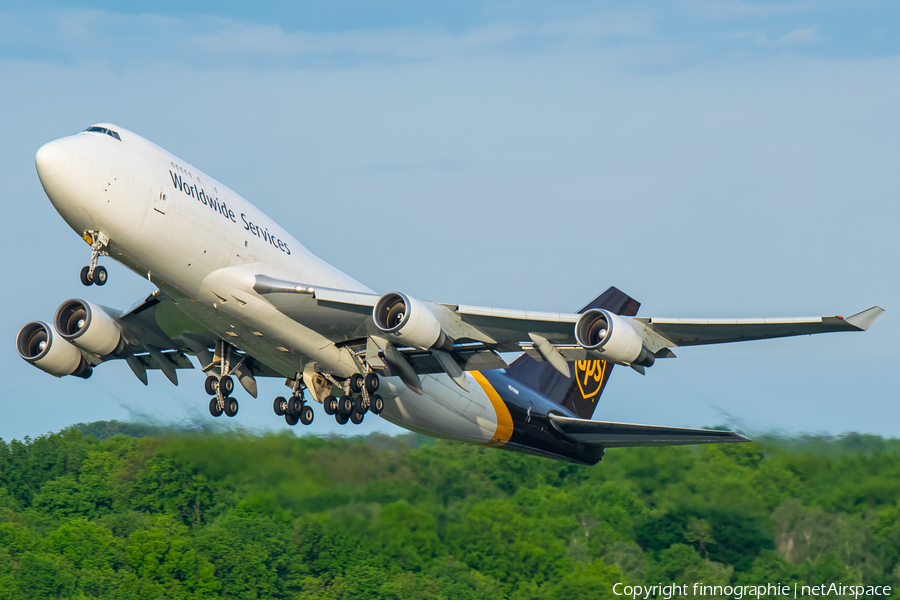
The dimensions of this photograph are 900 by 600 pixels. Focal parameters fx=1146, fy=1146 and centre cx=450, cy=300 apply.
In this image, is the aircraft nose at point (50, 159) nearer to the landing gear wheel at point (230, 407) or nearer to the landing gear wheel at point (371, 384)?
the landing gear wheel at point (230, 407)

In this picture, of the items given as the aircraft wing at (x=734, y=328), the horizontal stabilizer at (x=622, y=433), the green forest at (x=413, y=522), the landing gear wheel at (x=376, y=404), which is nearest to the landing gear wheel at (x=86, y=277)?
the landing gear wheel at (x=376, y=404)

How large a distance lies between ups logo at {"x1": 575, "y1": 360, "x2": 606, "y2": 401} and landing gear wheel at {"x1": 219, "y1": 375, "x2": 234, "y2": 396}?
11631mm

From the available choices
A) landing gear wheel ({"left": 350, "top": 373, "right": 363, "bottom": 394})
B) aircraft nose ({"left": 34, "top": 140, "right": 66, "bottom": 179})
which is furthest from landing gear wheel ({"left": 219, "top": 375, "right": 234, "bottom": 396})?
aircraft nose ({"left": 34, "top": 140, "right": 66, "bottom": 179})

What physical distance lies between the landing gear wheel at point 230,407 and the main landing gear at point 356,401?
2458 mm

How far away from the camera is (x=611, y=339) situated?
80.9 ft

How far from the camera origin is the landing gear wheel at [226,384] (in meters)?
29.8

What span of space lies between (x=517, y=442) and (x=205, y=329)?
9.72 meters

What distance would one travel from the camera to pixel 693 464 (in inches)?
1965

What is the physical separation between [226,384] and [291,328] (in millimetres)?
3923

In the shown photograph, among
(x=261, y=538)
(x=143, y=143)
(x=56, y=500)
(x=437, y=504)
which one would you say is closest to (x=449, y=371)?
(x=143, y=143)

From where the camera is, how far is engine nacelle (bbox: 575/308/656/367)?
24.7 metres

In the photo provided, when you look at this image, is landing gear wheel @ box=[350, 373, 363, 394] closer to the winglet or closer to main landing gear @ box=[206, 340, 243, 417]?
main landing gear @ box=[206, 340, 243, 417]

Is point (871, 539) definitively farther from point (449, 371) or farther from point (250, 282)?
point (250, 282)

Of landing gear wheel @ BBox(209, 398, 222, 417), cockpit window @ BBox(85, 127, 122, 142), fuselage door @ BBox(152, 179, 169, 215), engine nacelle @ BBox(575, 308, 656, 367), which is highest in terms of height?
cockpit window @ BBox(85, 127, 122, 142)
